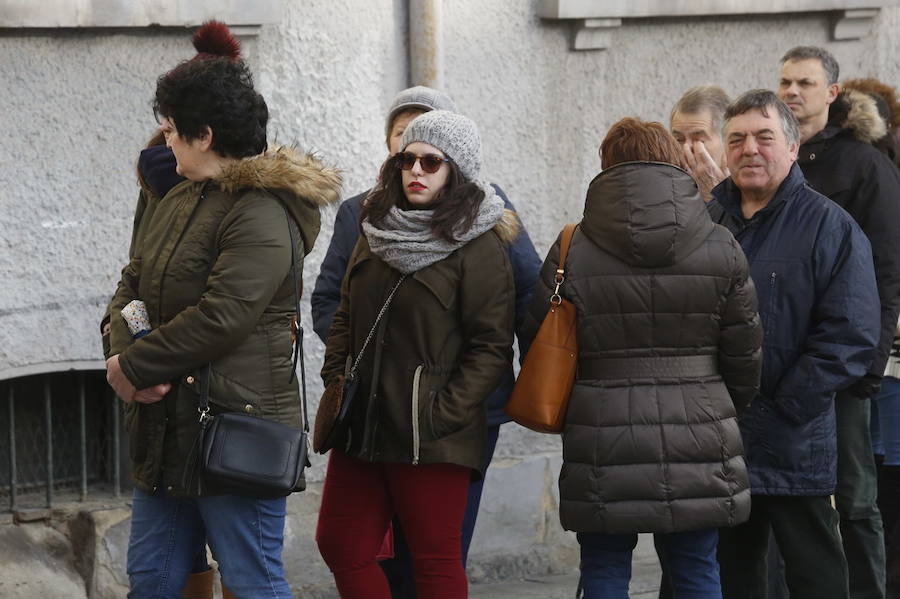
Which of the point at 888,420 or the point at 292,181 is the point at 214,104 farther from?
the point at 888,420

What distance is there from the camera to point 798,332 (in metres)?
4.31

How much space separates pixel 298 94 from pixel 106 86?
2.26 feet

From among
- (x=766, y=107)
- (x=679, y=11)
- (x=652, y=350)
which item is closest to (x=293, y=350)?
(x=652, y=350)

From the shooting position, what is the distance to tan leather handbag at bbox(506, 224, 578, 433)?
400 centimetres

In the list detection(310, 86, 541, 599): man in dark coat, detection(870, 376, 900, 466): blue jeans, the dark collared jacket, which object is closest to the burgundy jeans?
detection(310, 86, 541, 599): man in dark coat

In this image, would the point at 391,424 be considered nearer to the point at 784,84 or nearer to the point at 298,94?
the point at 298,94

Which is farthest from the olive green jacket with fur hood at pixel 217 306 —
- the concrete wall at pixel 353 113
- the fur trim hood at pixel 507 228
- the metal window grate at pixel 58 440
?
the metal window grate at pixel 58 440

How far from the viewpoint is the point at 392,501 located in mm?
4203

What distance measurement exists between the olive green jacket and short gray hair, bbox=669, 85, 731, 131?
52.3 inches

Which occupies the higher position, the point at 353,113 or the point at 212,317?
the point at 353,113

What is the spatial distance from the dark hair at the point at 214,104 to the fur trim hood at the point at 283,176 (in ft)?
0.23

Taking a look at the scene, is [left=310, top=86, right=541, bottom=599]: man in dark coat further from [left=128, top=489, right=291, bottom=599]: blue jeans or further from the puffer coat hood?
[left=128, top=489, right=291, bottom=599]: blue jeans

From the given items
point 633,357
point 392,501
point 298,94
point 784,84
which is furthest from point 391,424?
point 784,84

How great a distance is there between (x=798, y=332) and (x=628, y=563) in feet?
2.67
